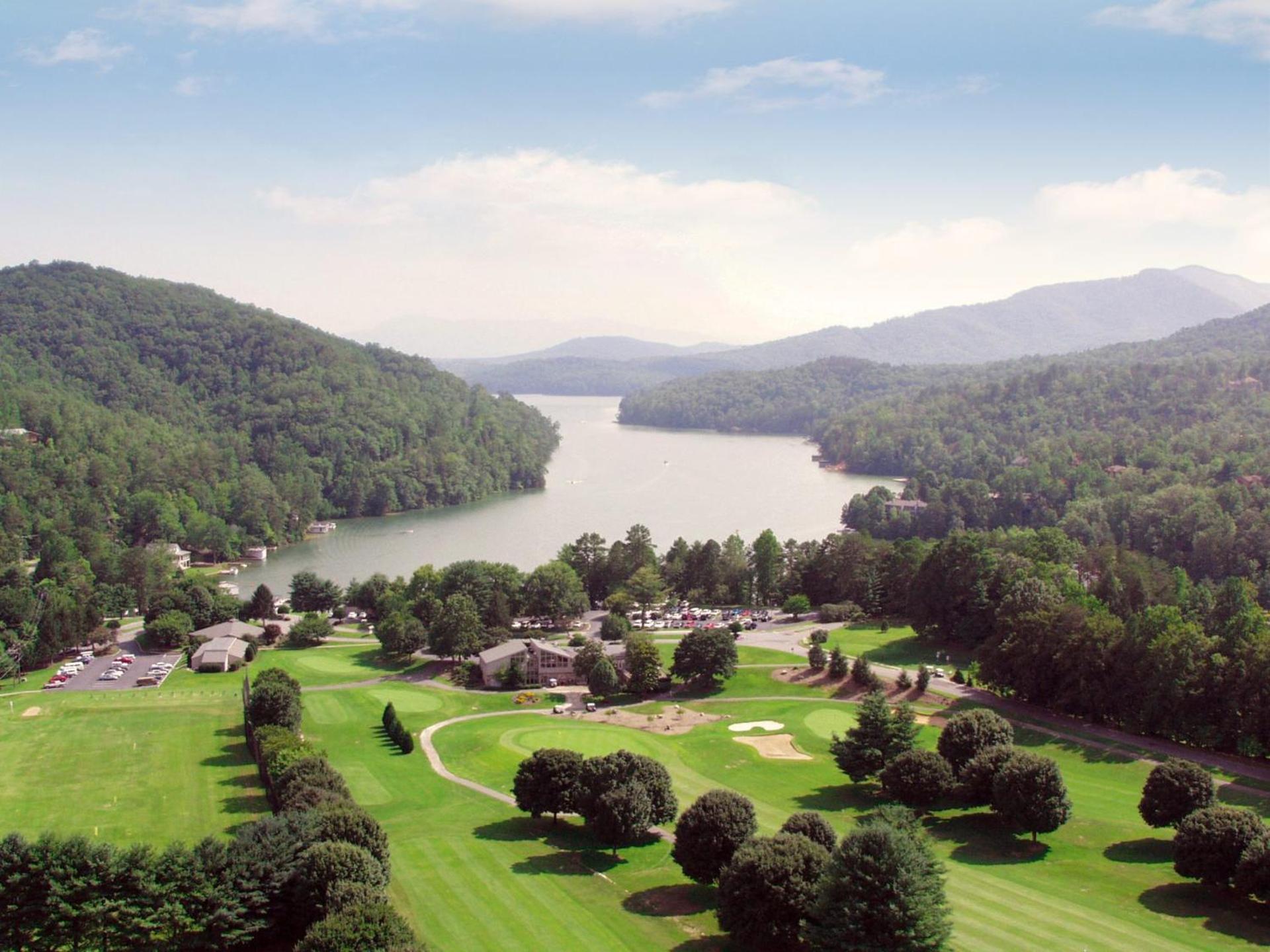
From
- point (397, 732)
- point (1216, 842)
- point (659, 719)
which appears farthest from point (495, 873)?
point (659, 719)

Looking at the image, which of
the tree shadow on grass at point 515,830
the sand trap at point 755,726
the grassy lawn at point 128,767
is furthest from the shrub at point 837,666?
the grassy lawn at point 128,767

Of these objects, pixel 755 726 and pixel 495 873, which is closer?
pixel 495 873

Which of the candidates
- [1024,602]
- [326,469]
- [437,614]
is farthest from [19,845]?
[326,469]

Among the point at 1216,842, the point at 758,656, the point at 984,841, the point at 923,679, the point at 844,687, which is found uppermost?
the point at 1216,842

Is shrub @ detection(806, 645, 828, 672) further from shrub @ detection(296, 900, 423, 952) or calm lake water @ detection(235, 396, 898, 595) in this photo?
calm lake water @ detection(235, 396, 898, 595)

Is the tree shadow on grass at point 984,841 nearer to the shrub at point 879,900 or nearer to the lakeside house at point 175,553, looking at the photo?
Result: the shrub at point 879,900

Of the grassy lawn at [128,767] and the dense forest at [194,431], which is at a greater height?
the dense forest at [194,431]

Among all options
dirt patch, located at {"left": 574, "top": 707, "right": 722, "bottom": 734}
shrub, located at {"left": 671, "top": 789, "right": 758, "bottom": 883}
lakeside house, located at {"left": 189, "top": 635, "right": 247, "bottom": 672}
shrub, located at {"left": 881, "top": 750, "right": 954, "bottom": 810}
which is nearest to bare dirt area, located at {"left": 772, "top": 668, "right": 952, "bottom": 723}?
dirt patch, located at {"left": 574, "top": 707, "right": 722, "bottom": 734}

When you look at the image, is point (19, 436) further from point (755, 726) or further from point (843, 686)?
point (843, 686)
